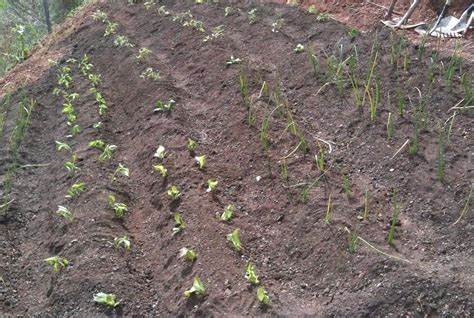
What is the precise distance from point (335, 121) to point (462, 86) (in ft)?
3.86

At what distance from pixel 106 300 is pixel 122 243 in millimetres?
607

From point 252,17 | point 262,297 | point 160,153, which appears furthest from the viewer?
point 252,17

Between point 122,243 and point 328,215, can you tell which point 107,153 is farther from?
point 328,215

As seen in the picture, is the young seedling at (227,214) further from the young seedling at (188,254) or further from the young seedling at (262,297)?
the young seedling at (262,297)

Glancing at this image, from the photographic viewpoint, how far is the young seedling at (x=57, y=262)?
11.8 feet

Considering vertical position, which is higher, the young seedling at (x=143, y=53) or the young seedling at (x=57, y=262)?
the young seedling at (x=57, y=262)

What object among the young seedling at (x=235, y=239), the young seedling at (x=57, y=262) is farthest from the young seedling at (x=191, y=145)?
the young seedling at (x=57, y=262)

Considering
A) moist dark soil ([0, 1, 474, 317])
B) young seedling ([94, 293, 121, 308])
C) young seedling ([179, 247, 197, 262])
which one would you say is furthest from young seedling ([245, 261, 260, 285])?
young seedling ([94, 293, 121, 308])

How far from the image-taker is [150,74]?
598 centimetres

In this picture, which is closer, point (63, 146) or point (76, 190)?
point (76, 190)

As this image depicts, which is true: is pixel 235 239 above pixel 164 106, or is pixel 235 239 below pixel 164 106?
above

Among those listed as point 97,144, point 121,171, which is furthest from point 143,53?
point 121,171

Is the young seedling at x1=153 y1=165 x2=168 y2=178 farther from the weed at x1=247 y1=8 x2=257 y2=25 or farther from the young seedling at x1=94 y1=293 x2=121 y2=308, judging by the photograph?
the weed at x1=247 y1=8 x2=257 y2=25

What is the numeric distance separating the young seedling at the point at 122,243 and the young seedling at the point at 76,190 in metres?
0.73
